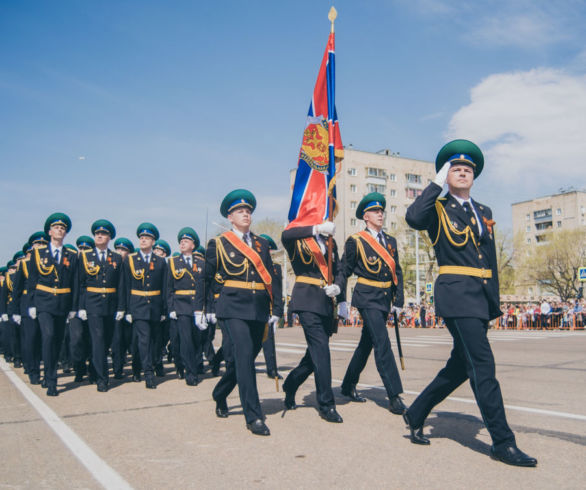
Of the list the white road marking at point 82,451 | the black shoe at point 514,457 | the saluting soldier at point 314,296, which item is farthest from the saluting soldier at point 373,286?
the white road marking at point 82,451

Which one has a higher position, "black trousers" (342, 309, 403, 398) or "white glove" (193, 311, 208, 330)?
"white glove" (193, 311, 208, 330)

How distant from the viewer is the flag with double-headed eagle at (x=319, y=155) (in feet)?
21.0

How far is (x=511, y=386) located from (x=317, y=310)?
3.35m

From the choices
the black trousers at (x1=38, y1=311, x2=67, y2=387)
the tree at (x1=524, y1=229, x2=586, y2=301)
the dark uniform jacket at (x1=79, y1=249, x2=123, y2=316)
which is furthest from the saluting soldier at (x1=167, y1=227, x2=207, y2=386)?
the tree at (x1=524, y1=229, x2=586, y2=301)

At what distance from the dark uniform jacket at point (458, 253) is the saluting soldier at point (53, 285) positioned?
18.0 feet

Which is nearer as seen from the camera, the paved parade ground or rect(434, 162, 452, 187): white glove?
the paved parade ground

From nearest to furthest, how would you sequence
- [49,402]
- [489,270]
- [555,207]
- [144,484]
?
[144,484] < [489,270] < [49,402] < [555,207]

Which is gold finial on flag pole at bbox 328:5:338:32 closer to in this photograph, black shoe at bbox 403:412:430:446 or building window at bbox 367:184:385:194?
black shoe at bbox 403:412:430:446

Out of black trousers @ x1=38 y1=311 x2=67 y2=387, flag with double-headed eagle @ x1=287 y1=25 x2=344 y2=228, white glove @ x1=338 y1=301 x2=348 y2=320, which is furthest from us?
black trousers @ x1=38 y1=311 x2=67 y2=387

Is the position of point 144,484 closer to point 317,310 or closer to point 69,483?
point 69,483

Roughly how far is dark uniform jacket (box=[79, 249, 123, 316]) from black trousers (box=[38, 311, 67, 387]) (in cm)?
60

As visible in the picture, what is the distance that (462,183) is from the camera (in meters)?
4.58

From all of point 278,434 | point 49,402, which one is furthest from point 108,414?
point 278,434

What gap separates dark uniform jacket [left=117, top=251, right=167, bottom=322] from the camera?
891 centimetres
